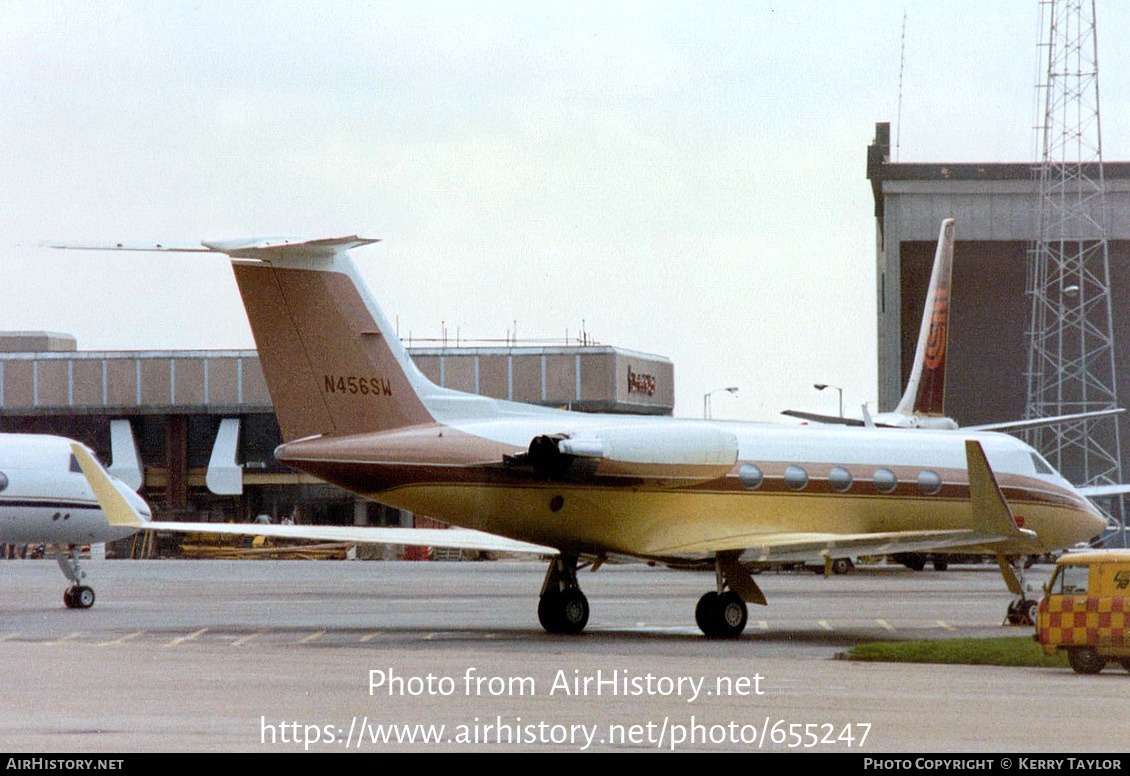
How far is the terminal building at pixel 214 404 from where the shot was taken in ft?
254

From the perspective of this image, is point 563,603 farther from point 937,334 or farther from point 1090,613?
point 937,334

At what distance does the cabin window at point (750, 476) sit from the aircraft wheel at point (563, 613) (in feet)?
9.77

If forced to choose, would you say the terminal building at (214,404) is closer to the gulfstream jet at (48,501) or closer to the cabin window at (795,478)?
the gulfstream jet at (48,501)

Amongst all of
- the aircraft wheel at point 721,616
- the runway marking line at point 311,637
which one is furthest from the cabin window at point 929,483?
the runway marking line at point 311,637

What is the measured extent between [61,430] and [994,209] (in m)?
46.3

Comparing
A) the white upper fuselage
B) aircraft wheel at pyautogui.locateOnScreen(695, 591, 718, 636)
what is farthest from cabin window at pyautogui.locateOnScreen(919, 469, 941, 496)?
the white upper fuselage

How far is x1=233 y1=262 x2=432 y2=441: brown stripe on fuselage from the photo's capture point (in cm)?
2228

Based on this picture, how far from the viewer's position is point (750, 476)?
24.3 metres

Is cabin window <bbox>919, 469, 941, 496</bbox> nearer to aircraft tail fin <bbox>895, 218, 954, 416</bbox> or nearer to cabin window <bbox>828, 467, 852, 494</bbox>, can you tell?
cabin window <bbox>828, 467, 852, 494</bbox>

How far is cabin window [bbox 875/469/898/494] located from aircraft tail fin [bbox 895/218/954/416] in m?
27.9

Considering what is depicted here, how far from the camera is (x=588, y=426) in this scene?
23641 mm

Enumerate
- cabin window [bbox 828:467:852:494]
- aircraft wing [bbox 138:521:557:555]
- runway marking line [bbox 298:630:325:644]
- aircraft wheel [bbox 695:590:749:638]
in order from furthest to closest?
1. cabin window [bbox 828:467:852:494]
2. aircraft wing [bbox 138:521:557:555]
3. aircraft wheel [bbox 695:590:749:638]
4. runway marking line [bbox 298:630:325:644]
